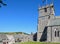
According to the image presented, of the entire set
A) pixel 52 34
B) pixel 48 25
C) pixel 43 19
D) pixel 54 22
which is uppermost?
pixel 43 19

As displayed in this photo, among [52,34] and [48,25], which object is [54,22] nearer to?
[48,25]

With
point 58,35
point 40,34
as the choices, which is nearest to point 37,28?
point 40,34

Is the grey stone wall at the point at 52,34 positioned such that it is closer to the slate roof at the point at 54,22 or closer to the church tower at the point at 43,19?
the slate roof at the point at 54,22

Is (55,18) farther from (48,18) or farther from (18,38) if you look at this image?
(18,38)

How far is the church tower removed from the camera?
52594mm

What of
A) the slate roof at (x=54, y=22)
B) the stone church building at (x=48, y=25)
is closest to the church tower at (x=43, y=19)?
the stone church building at (x=48, y=25)

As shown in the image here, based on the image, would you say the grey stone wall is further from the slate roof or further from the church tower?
the church tower

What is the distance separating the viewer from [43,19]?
54.2 m

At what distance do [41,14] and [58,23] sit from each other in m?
9.84

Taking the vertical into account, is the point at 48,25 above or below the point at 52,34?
above

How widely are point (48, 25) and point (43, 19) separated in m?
6.34

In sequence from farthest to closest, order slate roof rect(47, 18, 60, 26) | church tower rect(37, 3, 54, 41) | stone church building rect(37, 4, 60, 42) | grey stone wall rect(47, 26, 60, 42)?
church tower rect(37, 3, 54, 41) → slate roof rect(47, 18, 60, 26) → stone church building rect(37, 4, 60, 42) → grey stone wall rect(47, 26, 60, 42)

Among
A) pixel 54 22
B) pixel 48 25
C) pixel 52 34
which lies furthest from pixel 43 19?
pixel 52 34

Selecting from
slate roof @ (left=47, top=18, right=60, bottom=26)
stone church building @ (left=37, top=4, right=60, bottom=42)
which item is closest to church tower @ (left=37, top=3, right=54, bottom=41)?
stone church building @ (left=37, top=4, right=60, bottom=42)
